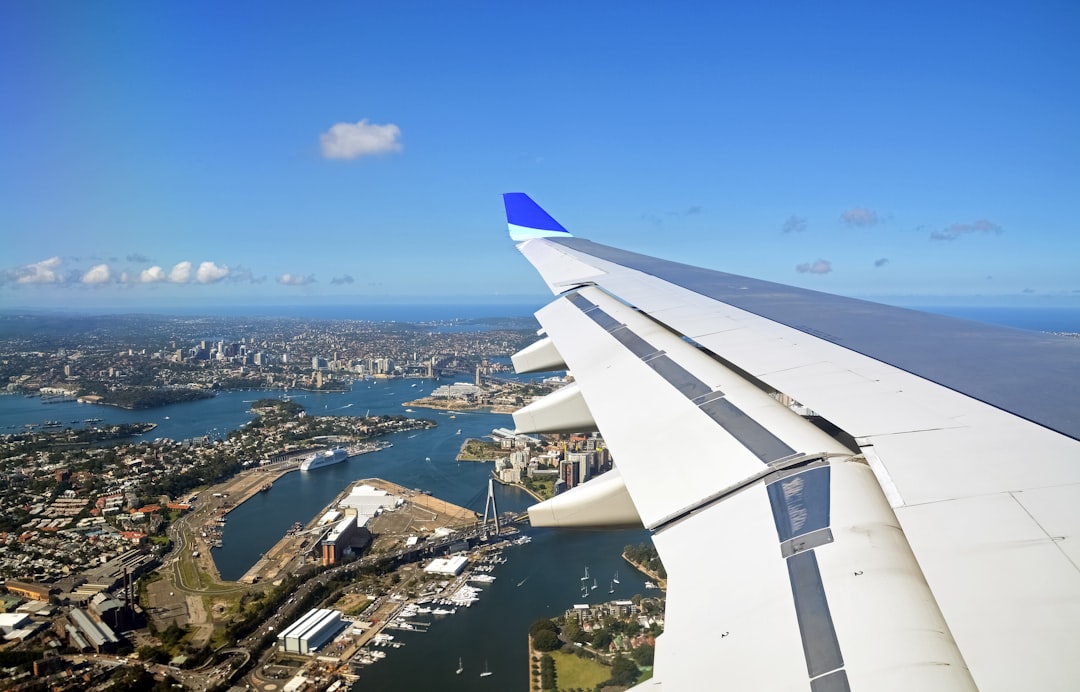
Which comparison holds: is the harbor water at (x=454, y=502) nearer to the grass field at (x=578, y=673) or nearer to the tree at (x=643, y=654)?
the grass field at (x=578, y=673)

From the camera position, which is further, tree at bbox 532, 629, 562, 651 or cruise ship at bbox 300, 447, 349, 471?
cruise ship at bbox 300, 447, 349, 471

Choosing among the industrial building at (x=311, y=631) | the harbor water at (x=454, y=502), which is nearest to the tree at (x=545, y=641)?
the harbor water at (x=454, y=502)

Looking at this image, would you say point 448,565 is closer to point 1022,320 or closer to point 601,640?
point 601,640

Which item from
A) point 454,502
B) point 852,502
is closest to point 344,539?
point 454,502

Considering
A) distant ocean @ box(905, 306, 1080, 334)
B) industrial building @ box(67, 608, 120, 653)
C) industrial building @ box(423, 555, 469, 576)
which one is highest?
distant ocean @ box(905, 306, 1080, 334)

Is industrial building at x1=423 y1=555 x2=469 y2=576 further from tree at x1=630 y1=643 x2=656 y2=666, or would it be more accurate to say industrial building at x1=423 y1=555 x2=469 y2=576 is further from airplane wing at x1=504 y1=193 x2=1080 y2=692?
airplane wing at x1=504 y1=193 x2=1080 y2=692

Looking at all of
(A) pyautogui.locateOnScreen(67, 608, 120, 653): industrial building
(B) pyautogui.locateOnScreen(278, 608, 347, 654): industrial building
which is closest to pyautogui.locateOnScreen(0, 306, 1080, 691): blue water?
(B) pyautogui.locateOnScreen(278, 608, 347, 654): industrial building
